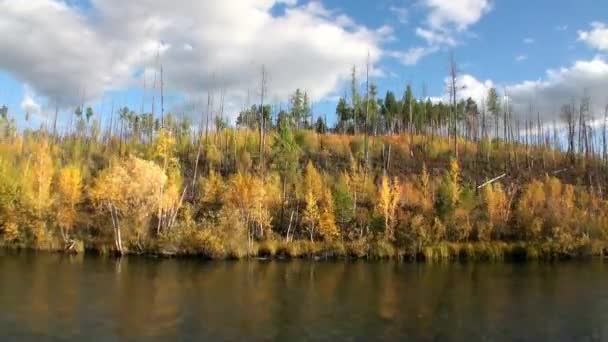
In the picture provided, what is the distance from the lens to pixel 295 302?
27.1m

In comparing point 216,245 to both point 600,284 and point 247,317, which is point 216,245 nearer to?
point 247,317

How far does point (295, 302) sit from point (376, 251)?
2331 centimetres

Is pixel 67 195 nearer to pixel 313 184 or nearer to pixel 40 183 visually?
pixel 40 183

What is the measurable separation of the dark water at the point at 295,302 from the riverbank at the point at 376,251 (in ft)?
19.8

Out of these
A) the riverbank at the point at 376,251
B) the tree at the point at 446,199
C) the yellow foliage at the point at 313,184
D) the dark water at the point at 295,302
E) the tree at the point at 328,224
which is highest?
the yellow foliage at the point at 313,184

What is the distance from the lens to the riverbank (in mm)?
48312

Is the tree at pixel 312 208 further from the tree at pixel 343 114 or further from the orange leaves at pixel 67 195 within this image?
the tree at pixel 343 114

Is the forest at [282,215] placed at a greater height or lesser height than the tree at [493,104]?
lesser

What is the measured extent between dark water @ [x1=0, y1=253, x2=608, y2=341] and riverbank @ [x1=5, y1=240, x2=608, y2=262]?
6.04m

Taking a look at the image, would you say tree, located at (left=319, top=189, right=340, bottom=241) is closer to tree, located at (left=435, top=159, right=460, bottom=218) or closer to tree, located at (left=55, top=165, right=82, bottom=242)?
tree, located at (left=435, top=159, right=460, bottom=218)

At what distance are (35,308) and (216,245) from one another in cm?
2383

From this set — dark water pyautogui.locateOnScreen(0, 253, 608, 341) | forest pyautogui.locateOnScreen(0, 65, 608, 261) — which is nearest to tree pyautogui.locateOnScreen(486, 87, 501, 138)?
forest pyautogui.locateOnScreen(0, 65, 608, 261)

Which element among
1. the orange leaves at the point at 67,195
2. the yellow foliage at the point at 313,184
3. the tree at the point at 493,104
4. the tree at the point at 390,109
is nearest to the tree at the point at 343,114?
the tree at the point at 390,109

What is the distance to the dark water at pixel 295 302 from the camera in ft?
67.6
